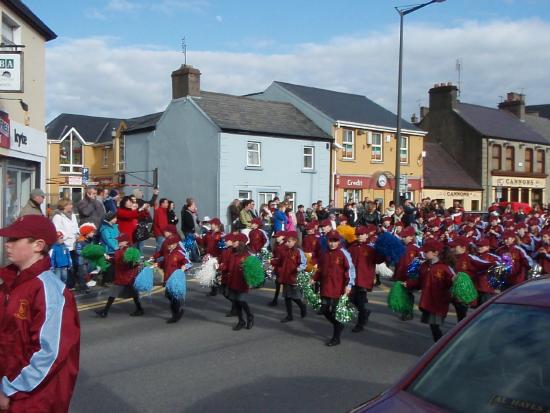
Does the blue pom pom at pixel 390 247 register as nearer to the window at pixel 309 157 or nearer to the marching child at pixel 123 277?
the marching child at pixel 123 277

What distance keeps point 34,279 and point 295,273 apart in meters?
6.75

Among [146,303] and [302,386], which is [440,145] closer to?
[146,303]

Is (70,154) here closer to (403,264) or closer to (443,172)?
(443,172)

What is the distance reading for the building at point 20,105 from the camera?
13.4 m

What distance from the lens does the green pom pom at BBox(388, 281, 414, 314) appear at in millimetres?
8242

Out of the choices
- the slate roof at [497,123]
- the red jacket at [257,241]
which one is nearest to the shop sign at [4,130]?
the red jacket at [257,241]

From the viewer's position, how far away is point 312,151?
32.3m

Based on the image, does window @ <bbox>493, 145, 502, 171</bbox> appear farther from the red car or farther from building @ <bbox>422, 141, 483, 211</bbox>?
the red car

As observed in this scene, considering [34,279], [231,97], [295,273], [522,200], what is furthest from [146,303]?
[522,200]

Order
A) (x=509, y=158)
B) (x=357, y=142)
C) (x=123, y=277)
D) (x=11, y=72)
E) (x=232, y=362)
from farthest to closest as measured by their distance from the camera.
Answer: (x=509, y=158)
(x=357, y=142)
(x=11, y=72)
(x=123, y=277)
(x=232, y=362)

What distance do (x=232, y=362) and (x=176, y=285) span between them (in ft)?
7.83

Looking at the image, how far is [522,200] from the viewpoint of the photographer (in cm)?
4656

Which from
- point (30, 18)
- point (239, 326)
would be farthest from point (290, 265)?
point (30, 18)

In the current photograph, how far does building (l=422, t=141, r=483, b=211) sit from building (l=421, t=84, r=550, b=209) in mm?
528
